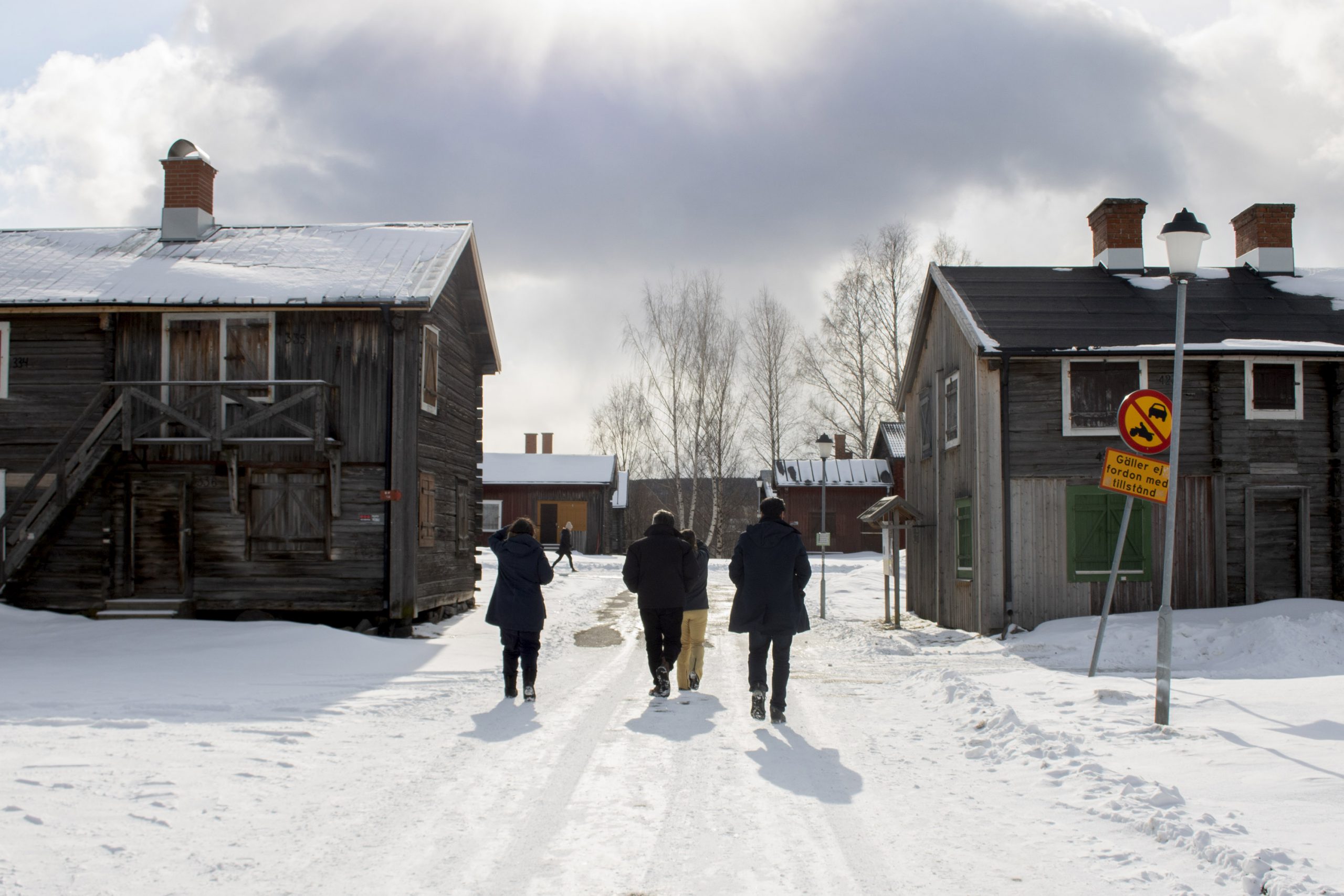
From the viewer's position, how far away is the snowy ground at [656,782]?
4680mm

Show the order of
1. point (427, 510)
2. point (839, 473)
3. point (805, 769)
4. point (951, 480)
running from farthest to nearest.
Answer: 1. point (839, 473)
2. point (951, 480)
3. point (427, 510)
4. point (805, 769)

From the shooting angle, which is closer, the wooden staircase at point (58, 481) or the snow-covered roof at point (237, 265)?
the wooden staircase at point (58, 481)

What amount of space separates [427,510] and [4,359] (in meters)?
6.91

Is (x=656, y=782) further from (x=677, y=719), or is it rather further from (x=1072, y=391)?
(x=1072, y=391)

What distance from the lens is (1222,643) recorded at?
42.9 ft

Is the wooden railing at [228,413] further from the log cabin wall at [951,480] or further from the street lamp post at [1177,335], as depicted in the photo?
the street lamp post at [1177,335]

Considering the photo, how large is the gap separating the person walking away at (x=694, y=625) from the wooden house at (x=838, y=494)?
32.2 meters

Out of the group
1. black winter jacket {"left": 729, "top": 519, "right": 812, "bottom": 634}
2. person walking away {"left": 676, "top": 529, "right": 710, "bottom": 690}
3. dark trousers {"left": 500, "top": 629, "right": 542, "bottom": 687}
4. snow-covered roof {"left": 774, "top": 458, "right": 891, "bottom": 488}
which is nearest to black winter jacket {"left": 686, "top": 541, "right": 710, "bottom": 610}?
person walking away {"left": 676, "top": 529, "right": 710, "bottom": 690}

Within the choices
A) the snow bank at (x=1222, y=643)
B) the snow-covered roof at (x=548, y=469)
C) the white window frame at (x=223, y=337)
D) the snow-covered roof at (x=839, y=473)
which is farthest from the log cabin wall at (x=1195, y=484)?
the snow-covered roof at (x=548, y=469)

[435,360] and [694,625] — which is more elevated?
[435,360]

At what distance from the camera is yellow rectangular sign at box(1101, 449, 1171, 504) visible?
920 cm

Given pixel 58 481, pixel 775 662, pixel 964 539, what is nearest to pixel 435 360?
pixel 58 481

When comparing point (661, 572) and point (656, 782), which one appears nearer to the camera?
point (656, 782)

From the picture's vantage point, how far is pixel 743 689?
1050cm
